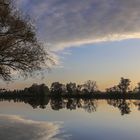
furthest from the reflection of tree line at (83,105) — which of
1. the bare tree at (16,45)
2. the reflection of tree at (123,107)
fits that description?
the bare tree at (16,45)

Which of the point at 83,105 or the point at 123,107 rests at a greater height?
the point at 83,105

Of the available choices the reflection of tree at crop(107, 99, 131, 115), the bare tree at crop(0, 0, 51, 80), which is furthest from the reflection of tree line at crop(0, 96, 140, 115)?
the bare tree at crop(0, 0, 51, 80)

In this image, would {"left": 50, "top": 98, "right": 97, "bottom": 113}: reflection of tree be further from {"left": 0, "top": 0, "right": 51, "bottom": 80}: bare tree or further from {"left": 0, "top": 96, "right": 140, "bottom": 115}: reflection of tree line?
{"left": 0, "top": 0, "right": 51, "bottom": 80}: bare tree

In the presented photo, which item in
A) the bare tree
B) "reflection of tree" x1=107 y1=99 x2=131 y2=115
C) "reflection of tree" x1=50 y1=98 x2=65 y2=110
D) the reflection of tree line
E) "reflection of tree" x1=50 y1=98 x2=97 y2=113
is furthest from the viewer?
"reflection of tree" x1=50 y1=98 x2=65 y2=110

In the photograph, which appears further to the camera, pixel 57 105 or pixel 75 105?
pixel 57 105

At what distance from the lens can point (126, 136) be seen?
80.4 ft

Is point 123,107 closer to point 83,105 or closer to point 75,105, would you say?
point 83,105

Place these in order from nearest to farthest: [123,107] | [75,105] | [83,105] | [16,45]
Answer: [16,45] → [123,107] → [75,105] → [83,105]

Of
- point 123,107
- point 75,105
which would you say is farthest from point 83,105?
point 123,107

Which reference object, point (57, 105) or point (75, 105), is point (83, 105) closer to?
point (75, 105)

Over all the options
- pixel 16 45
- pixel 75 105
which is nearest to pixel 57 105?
Result: pixel 75 105

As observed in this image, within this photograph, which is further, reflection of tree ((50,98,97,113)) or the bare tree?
reflection of tree ((50,98,97,113))

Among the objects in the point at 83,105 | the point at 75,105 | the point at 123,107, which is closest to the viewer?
the point at 123,107

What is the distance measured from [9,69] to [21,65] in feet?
2.88
